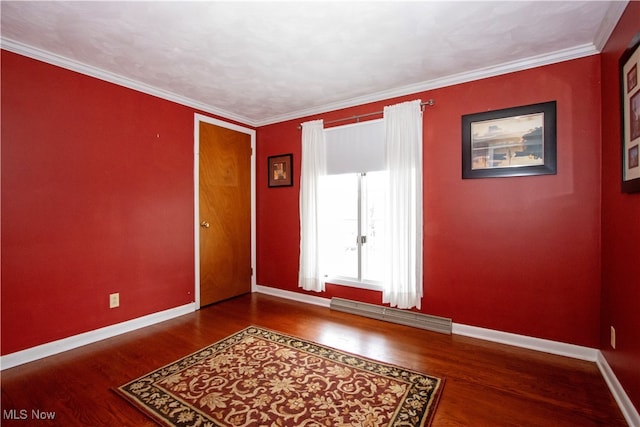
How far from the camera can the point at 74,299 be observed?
2.59m

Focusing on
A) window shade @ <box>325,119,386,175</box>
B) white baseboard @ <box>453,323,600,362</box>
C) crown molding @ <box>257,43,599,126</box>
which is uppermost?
crown molding @ <box>257,43,599,126</box>

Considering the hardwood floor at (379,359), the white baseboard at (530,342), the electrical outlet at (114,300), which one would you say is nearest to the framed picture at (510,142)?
the white baseboard at (530,342)

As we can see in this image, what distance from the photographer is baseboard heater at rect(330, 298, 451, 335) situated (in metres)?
2.93

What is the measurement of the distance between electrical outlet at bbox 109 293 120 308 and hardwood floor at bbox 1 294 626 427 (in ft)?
0.97

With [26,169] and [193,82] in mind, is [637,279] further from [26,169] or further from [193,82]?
[26,169]

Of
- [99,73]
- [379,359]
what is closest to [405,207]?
[379,359]

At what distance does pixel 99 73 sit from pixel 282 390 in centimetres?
310

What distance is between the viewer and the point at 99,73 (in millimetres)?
2697

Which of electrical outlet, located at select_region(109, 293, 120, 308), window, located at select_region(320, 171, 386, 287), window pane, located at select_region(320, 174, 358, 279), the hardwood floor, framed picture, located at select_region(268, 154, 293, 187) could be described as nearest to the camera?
the hardwood floor

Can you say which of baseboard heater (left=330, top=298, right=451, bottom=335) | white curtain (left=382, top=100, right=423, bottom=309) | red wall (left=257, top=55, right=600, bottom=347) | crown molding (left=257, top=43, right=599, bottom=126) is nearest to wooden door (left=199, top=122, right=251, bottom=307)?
crown molding (left=257, top=43, right=599, bottom=126)

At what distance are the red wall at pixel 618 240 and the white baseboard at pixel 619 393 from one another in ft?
0.14

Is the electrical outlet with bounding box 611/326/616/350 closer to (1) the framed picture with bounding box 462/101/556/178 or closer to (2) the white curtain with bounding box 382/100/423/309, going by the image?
(1) the framed picture with bounding box 462/101/556/178

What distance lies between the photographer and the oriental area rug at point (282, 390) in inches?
67.9

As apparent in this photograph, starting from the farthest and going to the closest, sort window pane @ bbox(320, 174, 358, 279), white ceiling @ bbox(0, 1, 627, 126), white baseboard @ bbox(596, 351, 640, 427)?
window pane @ bbox(320, 174, 358, 279) < white ceiling @ bbox(0, 1, 627, 126) < white baseboard @ bbox(596, 351, 640, 427)
